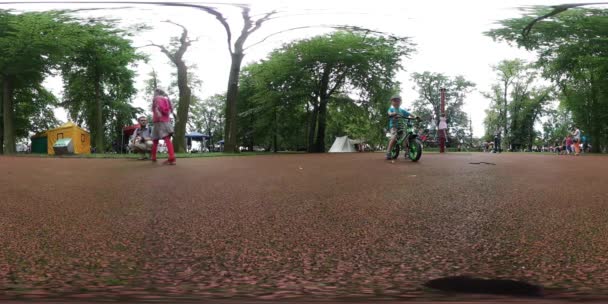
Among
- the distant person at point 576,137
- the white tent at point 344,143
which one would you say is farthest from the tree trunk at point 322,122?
the distant person at point 576,137

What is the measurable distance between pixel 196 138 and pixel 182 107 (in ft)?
0.70

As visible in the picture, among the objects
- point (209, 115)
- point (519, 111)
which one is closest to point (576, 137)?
point (519, 111)

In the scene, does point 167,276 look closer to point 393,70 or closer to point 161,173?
point 393,70

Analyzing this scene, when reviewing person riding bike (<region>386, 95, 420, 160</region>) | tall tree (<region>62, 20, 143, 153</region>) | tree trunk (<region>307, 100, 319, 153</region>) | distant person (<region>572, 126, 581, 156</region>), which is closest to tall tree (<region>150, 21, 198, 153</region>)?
tall tree (<region>62, 20, 143, 153</region>)

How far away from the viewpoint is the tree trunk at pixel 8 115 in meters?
2.06

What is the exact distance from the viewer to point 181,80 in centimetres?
183

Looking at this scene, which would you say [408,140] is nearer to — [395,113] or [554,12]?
[395,113]

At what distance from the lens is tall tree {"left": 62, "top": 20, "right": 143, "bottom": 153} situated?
148cm

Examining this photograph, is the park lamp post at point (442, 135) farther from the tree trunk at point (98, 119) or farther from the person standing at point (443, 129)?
the tree trunk at point (98, 119)

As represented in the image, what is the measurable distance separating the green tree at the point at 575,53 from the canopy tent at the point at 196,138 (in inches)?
54.5

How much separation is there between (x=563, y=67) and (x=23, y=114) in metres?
3.08

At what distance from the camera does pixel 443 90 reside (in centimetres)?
152

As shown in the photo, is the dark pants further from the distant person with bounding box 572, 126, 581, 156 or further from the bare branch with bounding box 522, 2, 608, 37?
the bare branch with bounding box 522, 2, 608, 37

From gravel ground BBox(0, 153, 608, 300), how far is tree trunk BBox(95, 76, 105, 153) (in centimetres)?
32
